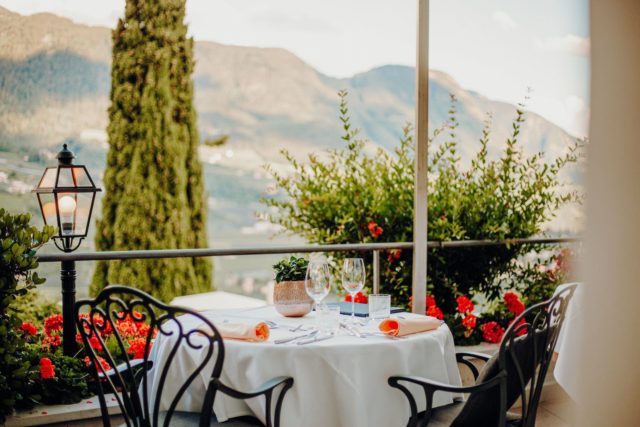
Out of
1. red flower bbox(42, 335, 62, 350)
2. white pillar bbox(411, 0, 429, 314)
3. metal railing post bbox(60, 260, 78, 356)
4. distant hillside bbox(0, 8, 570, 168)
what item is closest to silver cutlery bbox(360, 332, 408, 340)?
white pillar bbox(411, 0, 429, 314)

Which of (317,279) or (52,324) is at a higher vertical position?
(317,279)

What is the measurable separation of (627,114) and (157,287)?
5903 mm

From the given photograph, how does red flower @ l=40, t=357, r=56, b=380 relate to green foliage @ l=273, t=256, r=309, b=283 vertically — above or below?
below

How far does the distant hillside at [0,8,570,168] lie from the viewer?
6.76m

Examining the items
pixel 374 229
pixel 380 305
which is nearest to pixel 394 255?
pixel 374 229

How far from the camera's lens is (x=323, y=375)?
6.56 feet

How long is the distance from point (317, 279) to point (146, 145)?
4.34 meters

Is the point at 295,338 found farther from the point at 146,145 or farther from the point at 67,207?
the point at 146,145

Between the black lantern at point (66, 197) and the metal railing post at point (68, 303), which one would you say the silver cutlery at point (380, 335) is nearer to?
the metal railing post at point (68, 303)

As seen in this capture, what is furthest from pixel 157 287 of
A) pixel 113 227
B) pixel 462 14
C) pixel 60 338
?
pixel 462 14

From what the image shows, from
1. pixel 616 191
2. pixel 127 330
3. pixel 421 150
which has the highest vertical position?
pixel 421 150

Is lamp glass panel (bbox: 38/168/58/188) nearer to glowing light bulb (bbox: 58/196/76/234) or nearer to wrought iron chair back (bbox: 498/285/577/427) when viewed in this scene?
glowing light bulb (bbox: 58/196/76/234)

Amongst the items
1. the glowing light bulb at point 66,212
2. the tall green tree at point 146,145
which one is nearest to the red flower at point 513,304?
the glowing light bulb at point 66,212

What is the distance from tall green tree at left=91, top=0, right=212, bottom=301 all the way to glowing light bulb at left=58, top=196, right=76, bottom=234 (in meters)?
3.01
